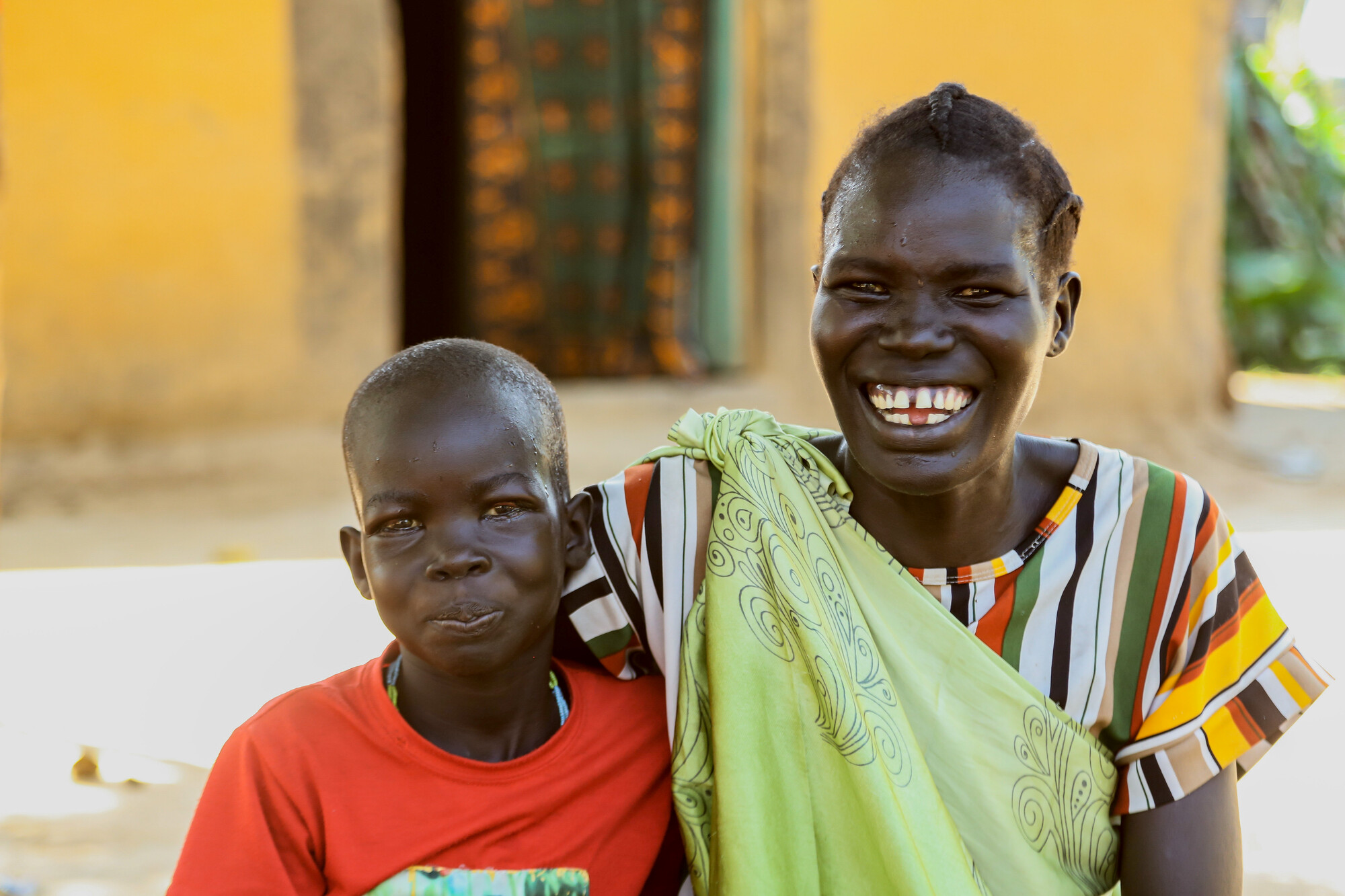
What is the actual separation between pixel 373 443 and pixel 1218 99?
5.65 m

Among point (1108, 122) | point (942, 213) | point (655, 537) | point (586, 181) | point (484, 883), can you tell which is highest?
point (1108, 122)

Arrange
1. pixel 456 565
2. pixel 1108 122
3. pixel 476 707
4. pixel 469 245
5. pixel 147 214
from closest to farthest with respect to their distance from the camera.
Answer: pixel 456 565, pixel 476 707, pixel 147 214, pixel 1108 122, pixel 469 245

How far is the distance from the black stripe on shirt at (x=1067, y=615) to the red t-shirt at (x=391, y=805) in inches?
20.0

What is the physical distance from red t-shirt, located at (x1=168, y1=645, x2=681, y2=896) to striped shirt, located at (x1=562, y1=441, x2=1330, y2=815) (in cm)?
Result: 13

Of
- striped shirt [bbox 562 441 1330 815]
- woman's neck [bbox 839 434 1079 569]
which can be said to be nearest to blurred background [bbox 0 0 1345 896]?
striped shirt [bbox 562 441 1330 815]

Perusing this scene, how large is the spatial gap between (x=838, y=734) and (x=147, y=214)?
4.47 meters

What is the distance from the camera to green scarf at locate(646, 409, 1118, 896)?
1492 mm

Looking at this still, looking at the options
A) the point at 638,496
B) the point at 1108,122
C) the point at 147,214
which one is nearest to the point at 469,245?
the point at 147,214

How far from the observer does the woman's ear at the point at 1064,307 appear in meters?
1.59

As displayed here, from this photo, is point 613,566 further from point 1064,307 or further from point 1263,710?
point 1263,710

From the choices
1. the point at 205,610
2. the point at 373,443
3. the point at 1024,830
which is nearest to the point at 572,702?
the point at 373,443

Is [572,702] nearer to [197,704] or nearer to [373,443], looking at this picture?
[373,443]

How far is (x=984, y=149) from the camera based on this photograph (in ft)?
4.87

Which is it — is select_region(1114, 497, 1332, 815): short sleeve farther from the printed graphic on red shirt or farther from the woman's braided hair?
the printed graphic on red shirt
